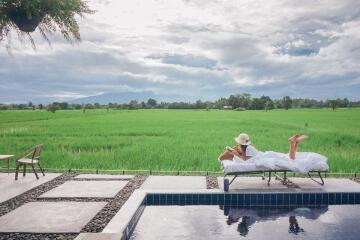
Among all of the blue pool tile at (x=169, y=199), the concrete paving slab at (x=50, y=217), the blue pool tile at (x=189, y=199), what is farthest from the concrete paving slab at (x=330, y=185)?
the concrete paving slab at (x=50, y=217)

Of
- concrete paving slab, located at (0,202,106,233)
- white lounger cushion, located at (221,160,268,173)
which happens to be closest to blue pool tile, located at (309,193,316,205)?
white lounger cushion, located at (221,160,268,173)

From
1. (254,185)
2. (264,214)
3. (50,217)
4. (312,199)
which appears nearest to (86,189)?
(50,217)

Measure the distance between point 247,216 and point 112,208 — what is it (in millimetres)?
2067

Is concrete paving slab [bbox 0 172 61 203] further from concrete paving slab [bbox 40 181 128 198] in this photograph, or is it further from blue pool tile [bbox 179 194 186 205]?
blue pool tile [bbox 179 194 186 205]

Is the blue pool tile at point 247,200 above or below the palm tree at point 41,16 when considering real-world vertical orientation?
below

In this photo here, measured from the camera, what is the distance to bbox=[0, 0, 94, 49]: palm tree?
6.50m

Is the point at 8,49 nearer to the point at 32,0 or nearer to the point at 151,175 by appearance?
the point at 32,0

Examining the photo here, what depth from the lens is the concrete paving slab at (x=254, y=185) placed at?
7.16 m

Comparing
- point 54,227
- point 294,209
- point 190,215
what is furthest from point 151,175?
point 54,227

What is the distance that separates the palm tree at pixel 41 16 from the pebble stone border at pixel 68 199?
2.76 metres

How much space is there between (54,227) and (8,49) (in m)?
4.24

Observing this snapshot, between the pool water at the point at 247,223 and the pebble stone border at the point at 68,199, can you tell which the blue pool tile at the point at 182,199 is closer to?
the pool water at the point at 247,223

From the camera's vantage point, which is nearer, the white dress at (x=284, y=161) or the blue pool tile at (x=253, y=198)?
the blue pool tile at (x=253, y=198)

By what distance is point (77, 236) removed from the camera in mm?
4664
